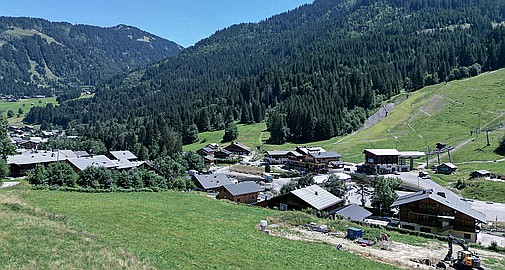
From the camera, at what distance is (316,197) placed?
56.0 metres

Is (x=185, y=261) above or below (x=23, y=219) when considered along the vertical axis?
below

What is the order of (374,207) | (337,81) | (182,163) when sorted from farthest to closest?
1. (337,81)
2. (182,163)
3. (374,207)

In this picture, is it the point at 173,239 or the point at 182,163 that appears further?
the point at 182,163

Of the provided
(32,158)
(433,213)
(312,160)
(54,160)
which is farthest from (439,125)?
(32,158)

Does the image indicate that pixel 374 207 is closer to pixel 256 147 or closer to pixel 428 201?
pixel 428 201

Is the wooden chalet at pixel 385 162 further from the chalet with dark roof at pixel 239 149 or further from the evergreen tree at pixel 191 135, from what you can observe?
the evergreen tree at pixel 191 135

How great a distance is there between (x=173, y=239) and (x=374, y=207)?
44.2 metres

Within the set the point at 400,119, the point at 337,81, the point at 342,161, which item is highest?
the point at 337,81

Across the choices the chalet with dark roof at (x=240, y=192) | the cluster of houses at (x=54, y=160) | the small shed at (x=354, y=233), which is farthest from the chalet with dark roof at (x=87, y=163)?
the small shed at (x=354, y=233)

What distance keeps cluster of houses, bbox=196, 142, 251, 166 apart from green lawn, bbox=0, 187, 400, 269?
83.9 meters

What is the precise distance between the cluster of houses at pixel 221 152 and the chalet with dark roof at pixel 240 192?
53.3m

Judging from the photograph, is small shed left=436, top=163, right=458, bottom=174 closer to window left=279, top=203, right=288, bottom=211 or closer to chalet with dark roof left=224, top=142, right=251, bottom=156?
window left=279, top=203, right=288, bottom=211

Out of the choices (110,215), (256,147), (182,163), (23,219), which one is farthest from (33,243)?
(256,147)

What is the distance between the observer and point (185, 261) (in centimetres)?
2381
